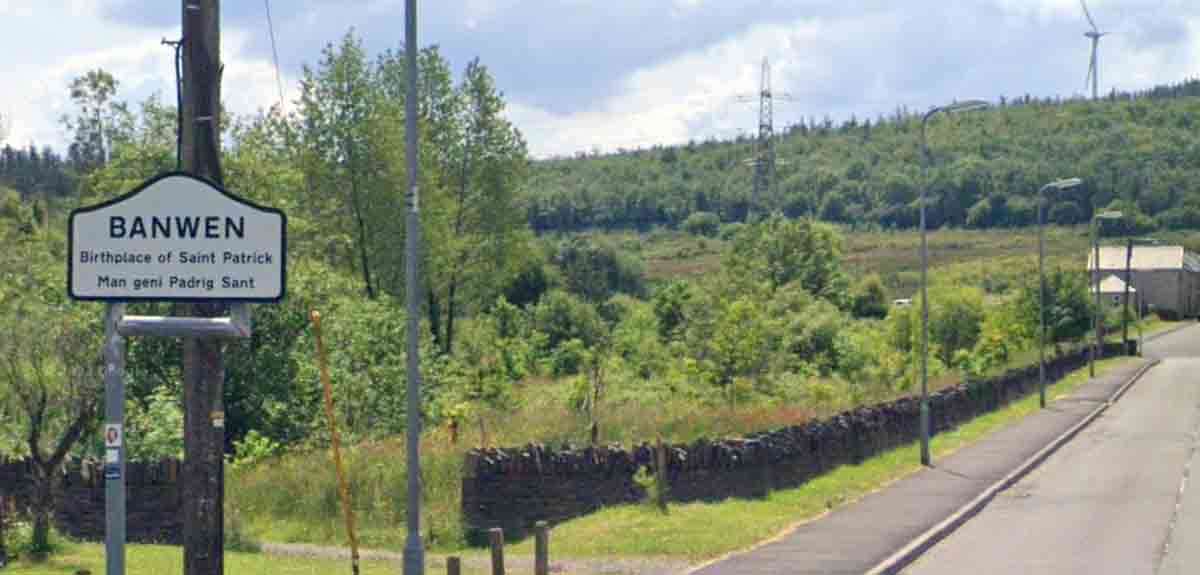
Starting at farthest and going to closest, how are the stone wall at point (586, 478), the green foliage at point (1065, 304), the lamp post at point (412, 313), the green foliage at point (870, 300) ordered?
the green foliage at point (870, 300), the green foliage at point (1065, 304), the stone wall at point (586, 478), the lamp post at point (412, 313)

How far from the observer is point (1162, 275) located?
131 m

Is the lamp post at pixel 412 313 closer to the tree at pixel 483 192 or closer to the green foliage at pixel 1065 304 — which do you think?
the tree at pixel 483 192

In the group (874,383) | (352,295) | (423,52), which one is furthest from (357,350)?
(423,52)

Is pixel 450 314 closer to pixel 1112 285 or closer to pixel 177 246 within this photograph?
pixel 177 246

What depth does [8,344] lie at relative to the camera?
21203 mm

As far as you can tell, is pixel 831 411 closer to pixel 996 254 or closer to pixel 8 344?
pixel 8 344

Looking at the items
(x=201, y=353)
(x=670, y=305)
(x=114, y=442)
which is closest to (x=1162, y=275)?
(x=670, y=305)

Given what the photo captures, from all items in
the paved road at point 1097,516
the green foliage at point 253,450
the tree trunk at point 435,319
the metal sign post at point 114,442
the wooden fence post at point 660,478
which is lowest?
the paved road at point 1097,516

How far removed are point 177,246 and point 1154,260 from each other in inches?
5029

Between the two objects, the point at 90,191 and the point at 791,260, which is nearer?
the point at 90,191

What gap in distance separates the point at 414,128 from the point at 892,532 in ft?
35.0

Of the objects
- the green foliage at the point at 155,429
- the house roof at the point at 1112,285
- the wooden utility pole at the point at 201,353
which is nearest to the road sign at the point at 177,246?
the wooden utility pole at the point at 201,353

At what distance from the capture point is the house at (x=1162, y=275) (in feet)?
427

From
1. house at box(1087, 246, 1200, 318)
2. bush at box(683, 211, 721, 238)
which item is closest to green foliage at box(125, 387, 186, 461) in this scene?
house at box(1087, 246, 1200, 318)
